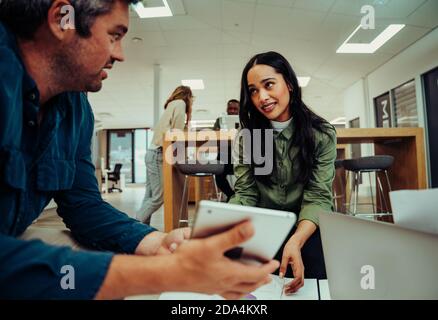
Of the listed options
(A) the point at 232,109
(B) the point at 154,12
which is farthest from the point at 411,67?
(B) the point at 154,12

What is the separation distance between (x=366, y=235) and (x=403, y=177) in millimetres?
3020

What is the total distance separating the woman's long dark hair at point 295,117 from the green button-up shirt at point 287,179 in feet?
0.07

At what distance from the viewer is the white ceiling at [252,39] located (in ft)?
11.6

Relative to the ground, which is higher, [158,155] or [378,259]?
[158,155]

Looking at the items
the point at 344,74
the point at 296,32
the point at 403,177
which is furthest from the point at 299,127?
the point at 344,74

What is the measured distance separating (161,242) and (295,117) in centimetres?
71

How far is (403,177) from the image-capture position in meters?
2.97

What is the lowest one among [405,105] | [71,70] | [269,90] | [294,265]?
[294,265]

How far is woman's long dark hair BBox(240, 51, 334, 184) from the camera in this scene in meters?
1.08

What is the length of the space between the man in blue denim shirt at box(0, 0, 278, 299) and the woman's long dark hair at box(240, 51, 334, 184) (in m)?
0.60

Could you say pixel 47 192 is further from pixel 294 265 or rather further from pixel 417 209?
pixel 417 209

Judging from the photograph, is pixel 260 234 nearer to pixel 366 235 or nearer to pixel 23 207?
pixel 366 235

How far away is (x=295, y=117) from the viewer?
1142mm

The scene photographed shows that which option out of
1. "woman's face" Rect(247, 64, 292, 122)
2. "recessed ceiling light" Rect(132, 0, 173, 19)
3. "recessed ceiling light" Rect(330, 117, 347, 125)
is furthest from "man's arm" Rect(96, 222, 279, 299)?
"recessed ceiling light" Rect(330, 117, 347, 125)
